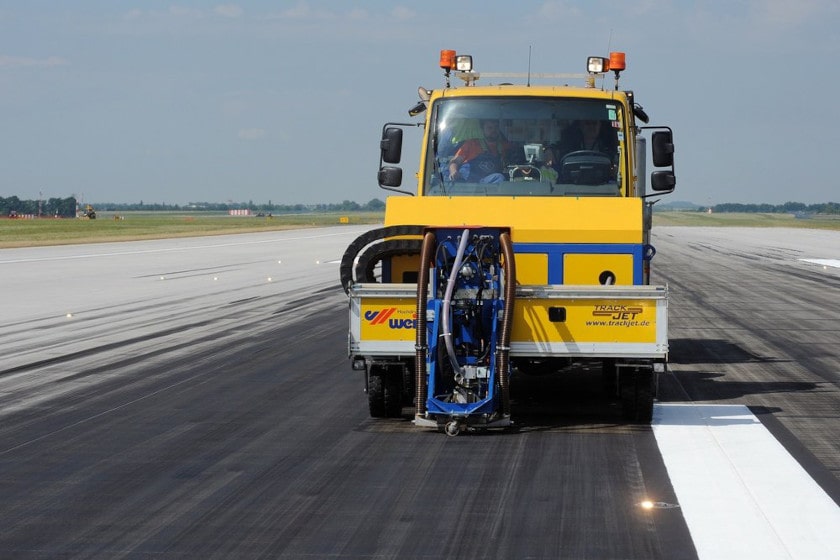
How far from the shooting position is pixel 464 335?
9.61m

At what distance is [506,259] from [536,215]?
3.54 feet

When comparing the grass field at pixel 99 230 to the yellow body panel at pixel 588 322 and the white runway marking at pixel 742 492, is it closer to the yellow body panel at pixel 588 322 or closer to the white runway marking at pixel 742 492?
the yellow body panel at pixel 588 322

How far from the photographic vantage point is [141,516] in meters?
7.12

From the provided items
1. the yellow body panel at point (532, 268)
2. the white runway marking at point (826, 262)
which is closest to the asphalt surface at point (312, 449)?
the yellow body panel at point (532, 268)

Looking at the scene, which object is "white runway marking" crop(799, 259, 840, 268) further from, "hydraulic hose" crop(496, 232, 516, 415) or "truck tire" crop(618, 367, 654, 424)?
"hydraulic hose" crop(496, 232, 516, 415)

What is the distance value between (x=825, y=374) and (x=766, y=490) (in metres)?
5.99

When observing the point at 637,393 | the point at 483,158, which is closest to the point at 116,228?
the point at 483,158

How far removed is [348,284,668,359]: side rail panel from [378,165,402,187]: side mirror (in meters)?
2.52

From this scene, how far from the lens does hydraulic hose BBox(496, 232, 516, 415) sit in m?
9.40

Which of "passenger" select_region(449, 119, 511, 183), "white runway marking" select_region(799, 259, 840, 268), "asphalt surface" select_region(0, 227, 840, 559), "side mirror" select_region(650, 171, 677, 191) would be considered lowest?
"white runway marking" select_region(799, 259, 840, 268)

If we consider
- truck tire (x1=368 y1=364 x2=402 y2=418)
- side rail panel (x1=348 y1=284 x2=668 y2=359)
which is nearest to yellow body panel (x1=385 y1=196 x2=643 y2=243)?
side rail panel (x1=348 y1=284 x2=668 y2=359)

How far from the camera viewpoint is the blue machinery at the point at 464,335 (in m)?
9.44

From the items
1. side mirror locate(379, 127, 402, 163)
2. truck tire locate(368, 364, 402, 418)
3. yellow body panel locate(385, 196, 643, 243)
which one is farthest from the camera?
side mirror locate(379, 127, 402, 163)

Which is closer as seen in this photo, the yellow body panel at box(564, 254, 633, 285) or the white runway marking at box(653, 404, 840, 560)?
the white runway marking at box(653, 404, 840, 560)
